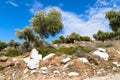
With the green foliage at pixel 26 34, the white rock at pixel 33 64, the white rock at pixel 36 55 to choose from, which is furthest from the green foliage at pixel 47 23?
the white rock at pixel 33 64

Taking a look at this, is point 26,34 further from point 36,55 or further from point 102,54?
point 102,54

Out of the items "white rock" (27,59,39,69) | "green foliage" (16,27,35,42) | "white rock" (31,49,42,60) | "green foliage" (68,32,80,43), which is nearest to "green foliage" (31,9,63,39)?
"green foliage" (16,27,35,42)

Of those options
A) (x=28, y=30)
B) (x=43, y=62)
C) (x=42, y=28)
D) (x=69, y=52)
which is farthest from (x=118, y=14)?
(x=43, y=62)

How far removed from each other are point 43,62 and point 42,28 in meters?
42.5

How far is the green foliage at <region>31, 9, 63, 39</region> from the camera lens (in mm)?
64438

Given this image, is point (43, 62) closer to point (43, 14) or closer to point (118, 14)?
point (43, 14)

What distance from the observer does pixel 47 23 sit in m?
65.2

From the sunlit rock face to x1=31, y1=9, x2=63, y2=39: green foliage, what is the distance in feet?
127

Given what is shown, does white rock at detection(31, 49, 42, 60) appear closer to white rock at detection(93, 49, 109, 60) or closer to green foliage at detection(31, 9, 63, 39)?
white rock at detection(93, 49, 109, 60)

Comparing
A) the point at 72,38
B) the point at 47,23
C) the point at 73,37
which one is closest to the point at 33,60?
the point at 47,23

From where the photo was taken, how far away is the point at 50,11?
6794 centimetres

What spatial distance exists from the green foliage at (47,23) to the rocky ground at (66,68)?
39.1 m

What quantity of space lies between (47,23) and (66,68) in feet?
144

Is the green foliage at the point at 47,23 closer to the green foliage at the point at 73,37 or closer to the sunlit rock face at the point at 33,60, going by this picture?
the green foliage at the point at 73,37
